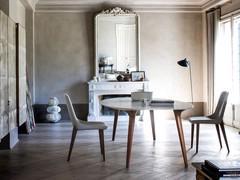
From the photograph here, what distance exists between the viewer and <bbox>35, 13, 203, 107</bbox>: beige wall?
26.3 ft

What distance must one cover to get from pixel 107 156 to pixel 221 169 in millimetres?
2672

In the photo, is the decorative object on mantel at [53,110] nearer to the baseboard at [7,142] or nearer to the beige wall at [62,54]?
the beige wall at [62,54]

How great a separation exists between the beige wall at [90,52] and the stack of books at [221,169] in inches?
Answer: 238

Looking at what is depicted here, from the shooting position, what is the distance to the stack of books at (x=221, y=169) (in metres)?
2.01

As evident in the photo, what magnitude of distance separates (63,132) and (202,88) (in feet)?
11.9

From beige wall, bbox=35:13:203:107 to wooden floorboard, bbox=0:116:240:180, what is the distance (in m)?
1.74

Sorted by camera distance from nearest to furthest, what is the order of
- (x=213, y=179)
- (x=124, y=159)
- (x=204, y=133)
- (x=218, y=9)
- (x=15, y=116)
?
(x=213, y=179) < (x=124, y=159) < (x=15, y=116) < (x=204, y=133) < (x=218, y=9)

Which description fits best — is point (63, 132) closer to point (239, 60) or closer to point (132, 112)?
point (132, 112)

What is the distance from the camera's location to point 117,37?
8.02m

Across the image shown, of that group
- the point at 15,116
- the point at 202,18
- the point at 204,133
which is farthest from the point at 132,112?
the point at 202,18

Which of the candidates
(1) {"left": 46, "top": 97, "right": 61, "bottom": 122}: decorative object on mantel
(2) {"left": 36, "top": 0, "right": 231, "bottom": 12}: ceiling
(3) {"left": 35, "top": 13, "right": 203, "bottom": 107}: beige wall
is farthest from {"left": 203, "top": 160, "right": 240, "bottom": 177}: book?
(2) {"left": 36, "top": 0, "right": 231, "bottom": 12}: ceiling

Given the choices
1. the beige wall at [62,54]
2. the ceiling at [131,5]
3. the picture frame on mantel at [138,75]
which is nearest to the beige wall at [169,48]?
the ceiling at [131,5]

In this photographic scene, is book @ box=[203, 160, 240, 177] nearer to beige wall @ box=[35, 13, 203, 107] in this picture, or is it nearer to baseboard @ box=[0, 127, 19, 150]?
baseboard @ box=[0, 127, 19, 150]

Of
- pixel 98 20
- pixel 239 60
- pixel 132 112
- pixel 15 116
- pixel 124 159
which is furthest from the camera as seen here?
pixel 98 20
